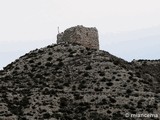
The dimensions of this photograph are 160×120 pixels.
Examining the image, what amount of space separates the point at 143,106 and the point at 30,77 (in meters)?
17.1

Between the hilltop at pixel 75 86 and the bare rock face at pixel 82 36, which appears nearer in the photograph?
the hilltop at pixel 75 86

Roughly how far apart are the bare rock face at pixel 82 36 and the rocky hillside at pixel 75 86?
592 cm

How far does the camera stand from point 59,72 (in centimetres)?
6419

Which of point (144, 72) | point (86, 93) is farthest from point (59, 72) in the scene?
point (144, 72)

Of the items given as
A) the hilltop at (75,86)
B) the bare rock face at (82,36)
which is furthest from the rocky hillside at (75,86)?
the bare rock face at (82,36)

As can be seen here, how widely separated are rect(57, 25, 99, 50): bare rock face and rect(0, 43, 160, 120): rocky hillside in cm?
592

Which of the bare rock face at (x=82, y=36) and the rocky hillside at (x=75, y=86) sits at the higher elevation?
the bare rock face at (x=82, y=36)

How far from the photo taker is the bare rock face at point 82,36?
7775cm

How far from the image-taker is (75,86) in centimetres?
5994

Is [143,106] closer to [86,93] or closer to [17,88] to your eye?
[86,93]

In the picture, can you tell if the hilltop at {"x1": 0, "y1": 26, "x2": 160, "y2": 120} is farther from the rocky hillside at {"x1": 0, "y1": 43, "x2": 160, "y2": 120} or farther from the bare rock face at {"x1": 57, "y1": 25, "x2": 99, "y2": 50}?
the bare rock face at {"x1": 57, "y1": 25, "x2": 99, "y2": 50}

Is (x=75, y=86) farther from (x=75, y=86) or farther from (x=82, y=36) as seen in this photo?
(x=82, y=36)

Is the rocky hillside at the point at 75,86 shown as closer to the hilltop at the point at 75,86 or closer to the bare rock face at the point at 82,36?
the hilltop at the point at 75,86

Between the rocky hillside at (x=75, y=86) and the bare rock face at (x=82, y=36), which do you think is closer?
the rocky hillside at (x=75, y=86)
